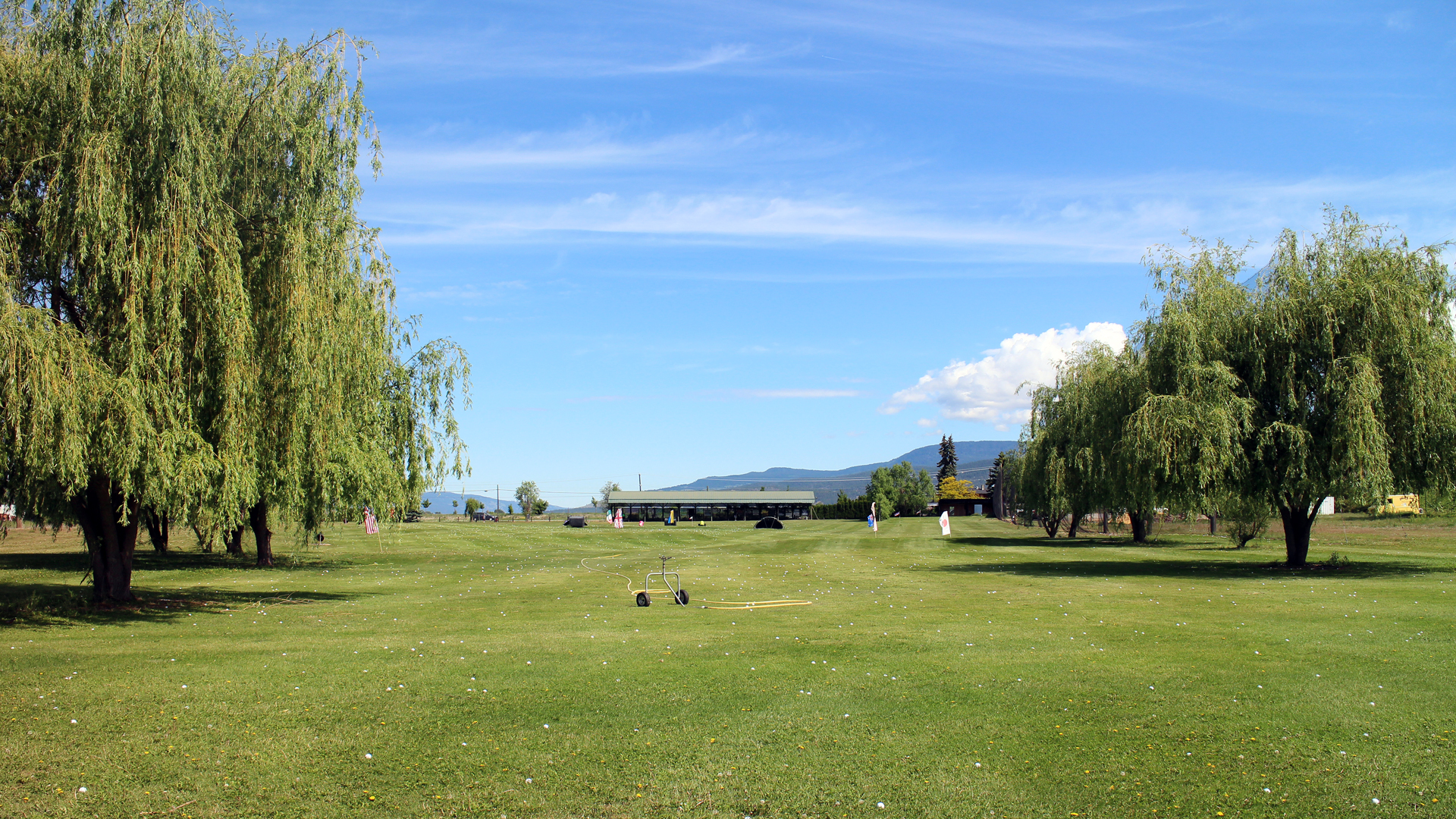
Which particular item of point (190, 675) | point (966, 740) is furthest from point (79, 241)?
point (966, 740)

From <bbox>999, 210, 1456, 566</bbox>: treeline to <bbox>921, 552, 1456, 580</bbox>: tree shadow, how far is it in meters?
1.49

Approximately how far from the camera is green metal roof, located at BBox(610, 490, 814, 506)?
438 feet

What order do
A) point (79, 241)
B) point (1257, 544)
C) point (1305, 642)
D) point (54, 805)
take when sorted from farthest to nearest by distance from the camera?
point (1257, 544)
point (79, 241)
point (1305, 642)
point (54, 805)

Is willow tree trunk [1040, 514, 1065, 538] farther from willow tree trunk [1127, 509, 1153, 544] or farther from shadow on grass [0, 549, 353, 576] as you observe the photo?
shadow on grass [0, 549, 353, 576]

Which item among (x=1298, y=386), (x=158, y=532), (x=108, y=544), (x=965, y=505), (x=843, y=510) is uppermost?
(x=1298, y=386)

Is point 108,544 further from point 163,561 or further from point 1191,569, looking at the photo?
point 1191,569

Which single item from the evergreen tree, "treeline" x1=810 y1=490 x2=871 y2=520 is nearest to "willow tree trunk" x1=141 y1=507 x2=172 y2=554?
"treeline" x1=810 y1=490 x2=871 y2=520

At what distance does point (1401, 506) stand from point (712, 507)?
82.9 meters

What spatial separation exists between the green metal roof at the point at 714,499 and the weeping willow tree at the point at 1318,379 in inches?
4105

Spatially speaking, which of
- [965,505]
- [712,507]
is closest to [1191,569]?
[712,507]

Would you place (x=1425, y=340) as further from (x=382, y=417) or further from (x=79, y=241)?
(x=79, y=241)

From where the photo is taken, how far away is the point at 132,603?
2006cm

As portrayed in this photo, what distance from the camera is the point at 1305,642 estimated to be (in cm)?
1487

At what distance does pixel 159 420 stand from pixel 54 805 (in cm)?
1104
